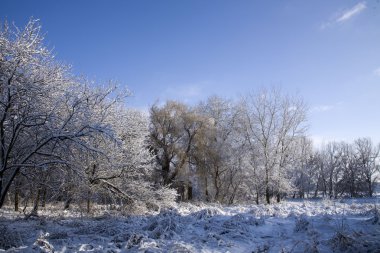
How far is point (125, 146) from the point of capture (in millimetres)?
18406

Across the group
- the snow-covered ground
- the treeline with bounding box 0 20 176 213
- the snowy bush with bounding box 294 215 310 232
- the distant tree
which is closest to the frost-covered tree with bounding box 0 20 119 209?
the treeline with bounding box 0 20 176 213

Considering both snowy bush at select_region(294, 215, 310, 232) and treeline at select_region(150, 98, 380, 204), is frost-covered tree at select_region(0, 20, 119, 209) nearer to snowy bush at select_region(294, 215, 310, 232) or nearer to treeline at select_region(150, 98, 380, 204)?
snowy bush at select_region(294, 215, 310, 232)

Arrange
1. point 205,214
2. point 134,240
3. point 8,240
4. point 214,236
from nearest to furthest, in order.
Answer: point 8,240 < point 134,240 < point 214,236 < point 205,214

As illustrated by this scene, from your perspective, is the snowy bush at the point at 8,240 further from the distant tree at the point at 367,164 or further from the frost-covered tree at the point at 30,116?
A: the distant tree at the point at 367,164

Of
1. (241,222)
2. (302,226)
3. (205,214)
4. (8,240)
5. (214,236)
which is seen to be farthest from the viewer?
(205,214)

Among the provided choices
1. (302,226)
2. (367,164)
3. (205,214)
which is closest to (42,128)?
(205,214)

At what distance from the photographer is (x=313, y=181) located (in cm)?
6025

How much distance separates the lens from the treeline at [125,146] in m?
10.4

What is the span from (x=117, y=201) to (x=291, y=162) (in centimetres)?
1783

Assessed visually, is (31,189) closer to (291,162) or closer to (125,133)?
(125,133)

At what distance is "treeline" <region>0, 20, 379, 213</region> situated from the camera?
10383 mm

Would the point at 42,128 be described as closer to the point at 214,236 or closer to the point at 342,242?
the point at 214,236

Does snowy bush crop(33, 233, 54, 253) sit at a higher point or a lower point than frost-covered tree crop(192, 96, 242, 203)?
lower

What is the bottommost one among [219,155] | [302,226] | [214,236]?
[214,236]
